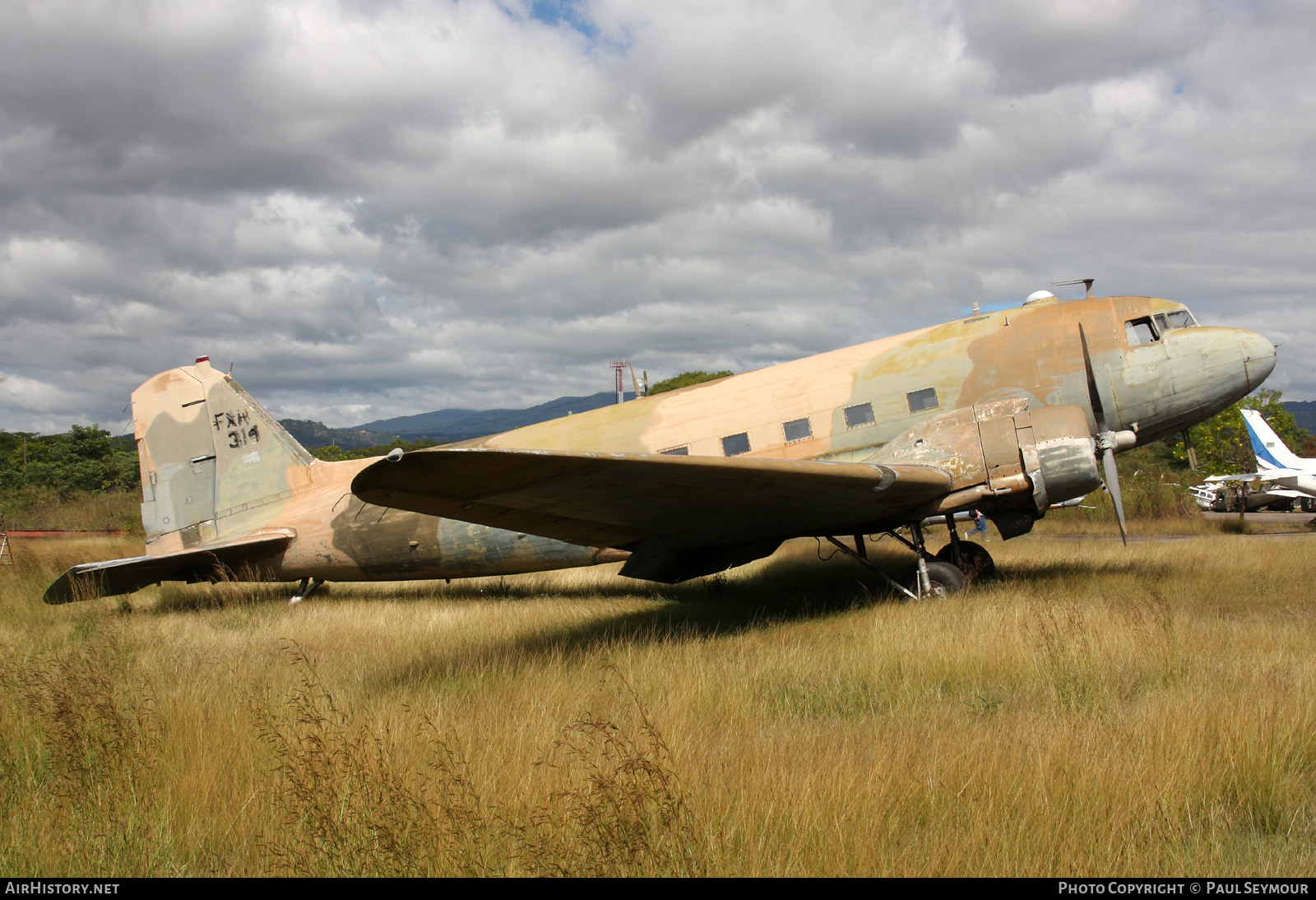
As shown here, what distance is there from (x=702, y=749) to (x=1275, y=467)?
34896 mm

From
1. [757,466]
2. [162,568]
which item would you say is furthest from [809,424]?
[162,568]

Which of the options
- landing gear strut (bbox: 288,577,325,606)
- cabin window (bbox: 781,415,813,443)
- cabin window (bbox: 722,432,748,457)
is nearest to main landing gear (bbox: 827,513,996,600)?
Result: cabin window (bbox: 781,415,813,443)

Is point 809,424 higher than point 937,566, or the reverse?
point 809,424

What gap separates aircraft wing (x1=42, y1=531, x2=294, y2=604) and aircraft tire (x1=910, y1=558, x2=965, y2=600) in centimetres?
1004

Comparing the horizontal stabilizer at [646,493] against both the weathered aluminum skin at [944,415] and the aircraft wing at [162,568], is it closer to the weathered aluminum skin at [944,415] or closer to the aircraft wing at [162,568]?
the weathered aluminum skin at [944,415]

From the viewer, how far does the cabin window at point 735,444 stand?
32.8 feet

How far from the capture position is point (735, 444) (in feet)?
32.9

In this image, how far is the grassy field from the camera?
3.13m

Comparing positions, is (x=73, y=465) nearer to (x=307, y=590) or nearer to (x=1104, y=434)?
(x=307, y=590)

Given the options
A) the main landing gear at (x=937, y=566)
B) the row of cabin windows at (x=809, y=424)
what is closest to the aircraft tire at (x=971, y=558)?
the main landing gear at (x=937, y=566)

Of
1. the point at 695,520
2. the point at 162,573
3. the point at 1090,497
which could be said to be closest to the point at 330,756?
the point at 695,520

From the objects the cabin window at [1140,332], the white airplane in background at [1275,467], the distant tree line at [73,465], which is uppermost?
the distant tree line at [73,465]

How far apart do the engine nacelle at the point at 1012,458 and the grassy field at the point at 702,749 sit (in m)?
1.13

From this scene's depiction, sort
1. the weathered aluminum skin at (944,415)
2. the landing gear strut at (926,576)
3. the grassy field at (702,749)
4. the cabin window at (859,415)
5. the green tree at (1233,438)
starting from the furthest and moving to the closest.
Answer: the green tree at (1233,438)
the cabin window at (859,415)
the landing gear strut at (926,576)
the weathered aluminum skin at (944,415)
the grassy field at (702,749)
